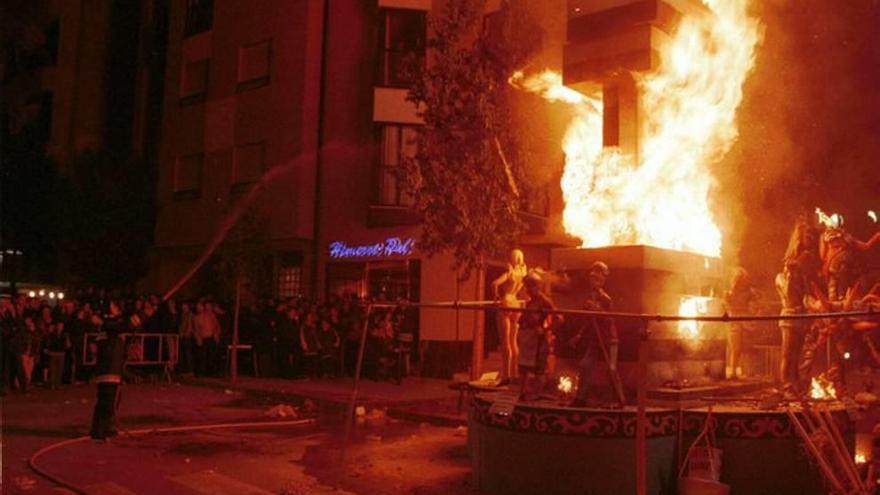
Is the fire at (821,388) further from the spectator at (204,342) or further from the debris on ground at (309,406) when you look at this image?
the spectator at (204,342)

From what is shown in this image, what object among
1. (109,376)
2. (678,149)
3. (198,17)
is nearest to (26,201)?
(198,17)

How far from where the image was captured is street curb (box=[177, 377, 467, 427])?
13.4m

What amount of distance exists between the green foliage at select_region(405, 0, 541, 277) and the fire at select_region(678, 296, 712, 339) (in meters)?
6.28

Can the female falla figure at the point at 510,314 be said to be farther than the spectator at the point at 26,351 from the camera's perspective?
No

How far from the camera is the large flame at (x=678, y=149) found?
9.97 meters

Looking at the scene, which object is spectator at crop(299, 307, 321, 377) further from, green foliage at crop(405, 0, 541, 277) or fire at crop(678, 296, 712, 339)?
fire at crop(678, 296, 712, 339)

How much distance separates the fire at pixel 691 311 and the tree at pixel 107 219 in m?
22.4

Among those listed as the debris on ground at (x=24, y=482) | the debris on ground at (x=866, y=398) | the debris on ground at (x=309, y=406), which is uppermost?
the debris on ground at (x=866, y=398)

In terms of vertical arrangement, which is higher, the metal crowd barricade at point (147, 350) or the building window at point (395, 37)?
the building window at point (395, 37)

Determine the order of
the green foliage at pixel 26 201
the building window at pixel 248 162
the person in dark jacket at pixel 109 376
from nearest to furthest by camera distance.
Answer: the person in dark jacket at pixel 109 376 < the building window at pixel 248 162 < the green foliage at pixel 26 201

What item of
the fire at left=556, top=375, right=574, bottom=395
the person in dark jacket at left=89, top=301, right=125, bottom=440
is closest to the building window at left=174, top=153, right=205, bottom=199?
the person in dark jacket at left=89, top=301, right=125, bottom=440

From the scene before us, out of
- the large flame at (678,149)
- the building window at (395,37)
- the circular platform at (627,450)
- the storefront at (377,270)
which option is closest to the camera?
the circular platform at (627,450)

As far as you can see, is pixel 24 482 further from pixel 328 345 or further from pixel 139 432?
pixel 328 345

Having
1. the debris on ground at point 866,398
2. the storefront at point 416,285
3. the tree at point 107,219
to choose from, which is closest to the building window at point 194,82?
the tree at point 107,219
